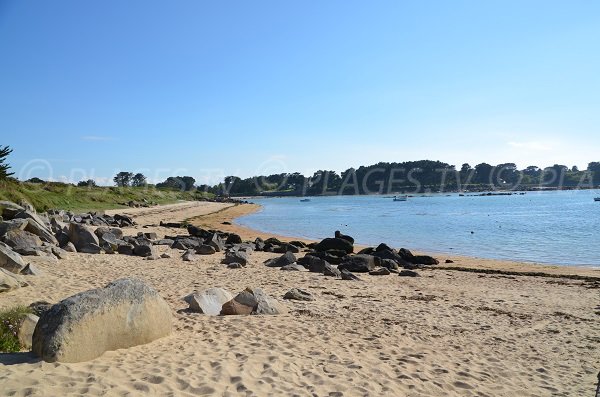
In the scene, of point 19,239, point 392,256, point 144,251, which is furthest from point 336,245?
point 19,239

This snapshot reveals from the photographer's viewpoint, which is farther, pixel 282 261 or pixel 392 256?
pixel 392 256

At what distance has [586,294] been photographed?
14.9m

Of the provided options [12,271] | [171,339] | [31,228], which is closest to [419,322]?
[171,339]

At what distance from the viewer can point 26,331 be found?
23.2 feet

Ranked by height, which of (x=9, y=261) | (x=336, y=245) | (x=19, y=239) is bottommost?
(x=336, y=245)

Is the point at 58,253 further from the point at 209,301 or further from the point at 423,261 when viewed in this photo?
the point at 423,261

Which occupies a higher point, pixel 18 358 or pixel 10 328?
pixel 10 328

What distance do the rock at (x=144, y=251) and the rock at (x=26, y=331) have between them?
1177 cm

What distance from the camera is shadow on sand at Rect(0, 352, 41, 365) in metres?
5.88

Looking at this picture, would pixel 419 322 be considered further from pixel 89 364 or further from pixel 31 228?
pixel 31 228

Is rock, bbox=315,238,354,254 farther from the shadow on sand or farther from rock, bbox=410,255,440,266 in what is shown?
the shadow on sand

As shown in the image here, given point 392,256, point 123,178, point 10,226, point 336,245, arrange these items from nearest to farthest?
point 10,226 → point 392,256 → point 336,245 → point 123,178

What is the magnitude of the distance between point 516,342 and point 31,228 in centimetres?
1743

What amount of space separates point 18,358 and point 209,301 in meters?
4.46
